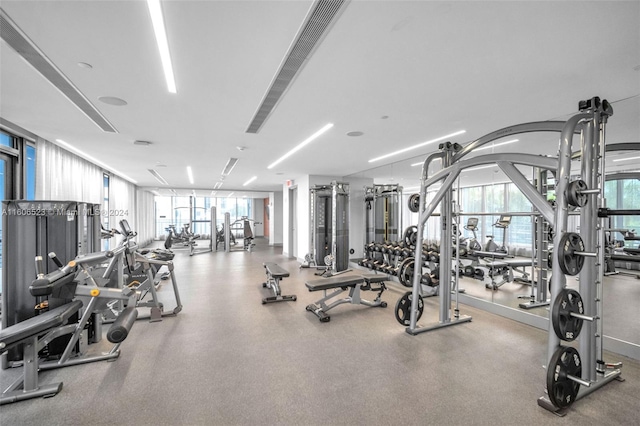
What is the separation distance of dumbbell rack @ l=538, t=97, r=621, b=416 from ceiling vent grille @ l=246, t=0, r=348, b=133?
180cm

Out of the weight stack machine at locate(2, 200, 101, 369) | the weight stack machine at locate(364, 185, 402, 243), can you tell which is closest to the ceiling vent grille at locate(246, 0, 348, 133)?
the weight stack machine at locate(2, 200, 101, 369)

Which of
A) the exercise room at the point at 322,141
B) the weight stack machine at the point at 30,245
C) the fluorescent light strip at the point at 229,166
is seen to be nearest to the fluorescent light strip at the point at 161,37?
the exercise room at the point at 322,141

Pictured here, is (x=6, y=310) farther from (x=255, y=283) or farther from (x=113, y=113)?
(x=255, y=283)

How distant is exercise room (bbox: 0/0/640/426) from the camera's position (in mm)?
1818

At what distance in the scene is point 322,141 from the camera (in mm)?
4543

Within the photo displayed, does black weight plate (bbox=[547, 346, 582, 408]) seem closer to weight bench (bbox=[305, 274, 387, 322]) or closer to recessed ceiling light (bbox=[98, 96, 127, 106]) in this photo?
weight bench (bbox=[305, 274, 387, 322])

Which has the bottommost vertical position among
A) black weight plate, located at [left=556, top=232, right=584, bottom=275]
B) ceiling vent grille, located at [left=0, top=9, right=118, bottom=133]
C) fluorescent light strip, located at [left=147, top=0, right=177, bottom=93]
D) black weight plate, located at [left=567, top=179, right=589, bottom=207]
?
black weight plate, located at [left=556, top=232, right=584, bottom=275]

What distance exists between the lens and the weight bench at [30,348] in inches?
75.2

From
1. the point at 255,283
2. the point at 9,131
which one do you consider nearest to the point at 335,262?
the point at 255,283

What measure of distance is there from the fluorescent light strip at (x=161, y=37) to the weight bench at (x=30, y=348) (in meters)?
2.06

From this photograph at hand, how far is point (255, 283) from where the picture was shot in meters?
5.48

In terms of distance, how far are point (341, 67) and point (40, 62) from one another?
2351 mm

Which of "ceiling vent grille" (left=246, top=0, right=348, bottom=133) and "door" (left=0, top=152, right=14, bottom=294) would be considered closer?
"ceiling vent grille" (left=246, top=0, right=348, bottom=133)

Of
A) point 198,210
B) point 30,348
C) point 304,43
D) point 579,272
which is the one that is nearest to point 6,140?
point 30,348
